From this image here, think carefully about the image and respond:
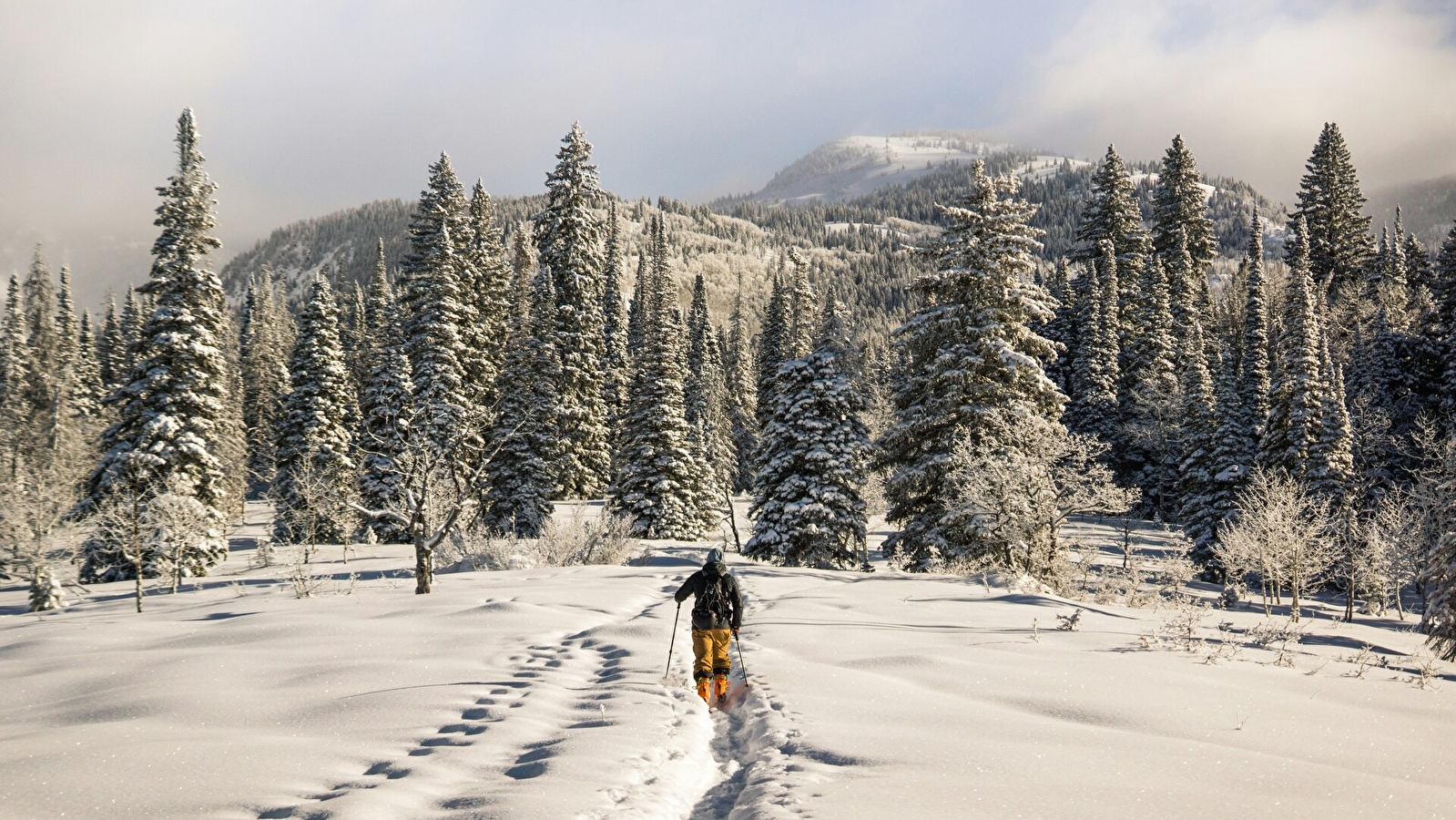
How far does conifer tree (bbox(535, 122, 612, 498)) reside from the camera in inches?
1697

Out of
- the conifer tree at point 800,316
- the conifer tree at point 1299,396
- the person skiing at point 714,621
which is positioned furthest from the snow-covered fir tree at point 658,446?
the conifer tree at point 1299,396

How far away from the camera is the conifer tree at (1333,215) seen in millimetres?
69812

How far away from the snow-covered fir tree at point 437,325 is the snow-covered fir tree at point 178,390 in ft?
27.6

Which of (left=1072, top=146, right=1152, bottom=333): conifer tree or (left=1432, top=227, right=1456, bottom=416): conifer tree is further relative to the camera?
(left=1072, top=146, right=1152, bottom=333): conifer tree

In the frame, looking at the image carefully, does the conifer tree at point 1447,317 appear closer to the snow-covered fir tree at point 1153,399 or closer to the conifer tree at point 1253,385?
the conifer tree at point 1253,385

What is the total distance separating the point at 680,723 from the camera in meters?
7.91

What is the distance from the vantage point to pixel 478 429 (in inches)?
1555

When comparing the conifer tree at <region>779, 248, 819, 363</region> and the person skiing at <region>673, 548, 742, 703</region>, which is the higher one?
the conifer tree at <region>779, 248, 819, 363</region>

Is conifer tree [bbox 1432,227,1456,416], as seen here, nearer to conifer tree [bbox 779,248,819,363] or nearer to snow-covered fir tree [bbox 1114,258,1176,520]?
snow-covered fir tree [bbox 1114,258,1176,520]

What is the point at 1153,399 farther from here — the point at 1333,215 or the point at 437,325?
the point at 437,325

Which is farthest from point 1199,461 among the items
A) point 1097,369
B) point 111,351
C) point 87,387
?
point 111,351

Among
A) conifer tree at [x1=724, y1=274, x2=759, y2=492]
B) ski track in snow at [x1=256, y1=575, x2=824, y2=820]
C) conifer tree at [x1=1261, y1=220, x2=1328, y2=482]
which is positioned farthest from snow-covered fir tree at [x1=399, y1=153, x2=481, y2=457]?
conifer tree at [x1=1261, y1=220, x2=1328, y2=482]

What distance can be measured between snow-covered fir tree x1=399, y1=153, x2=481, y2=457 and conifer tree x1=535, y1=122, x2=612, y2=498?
5.28 meters

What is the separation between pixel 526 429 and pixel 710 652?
1225 inches
